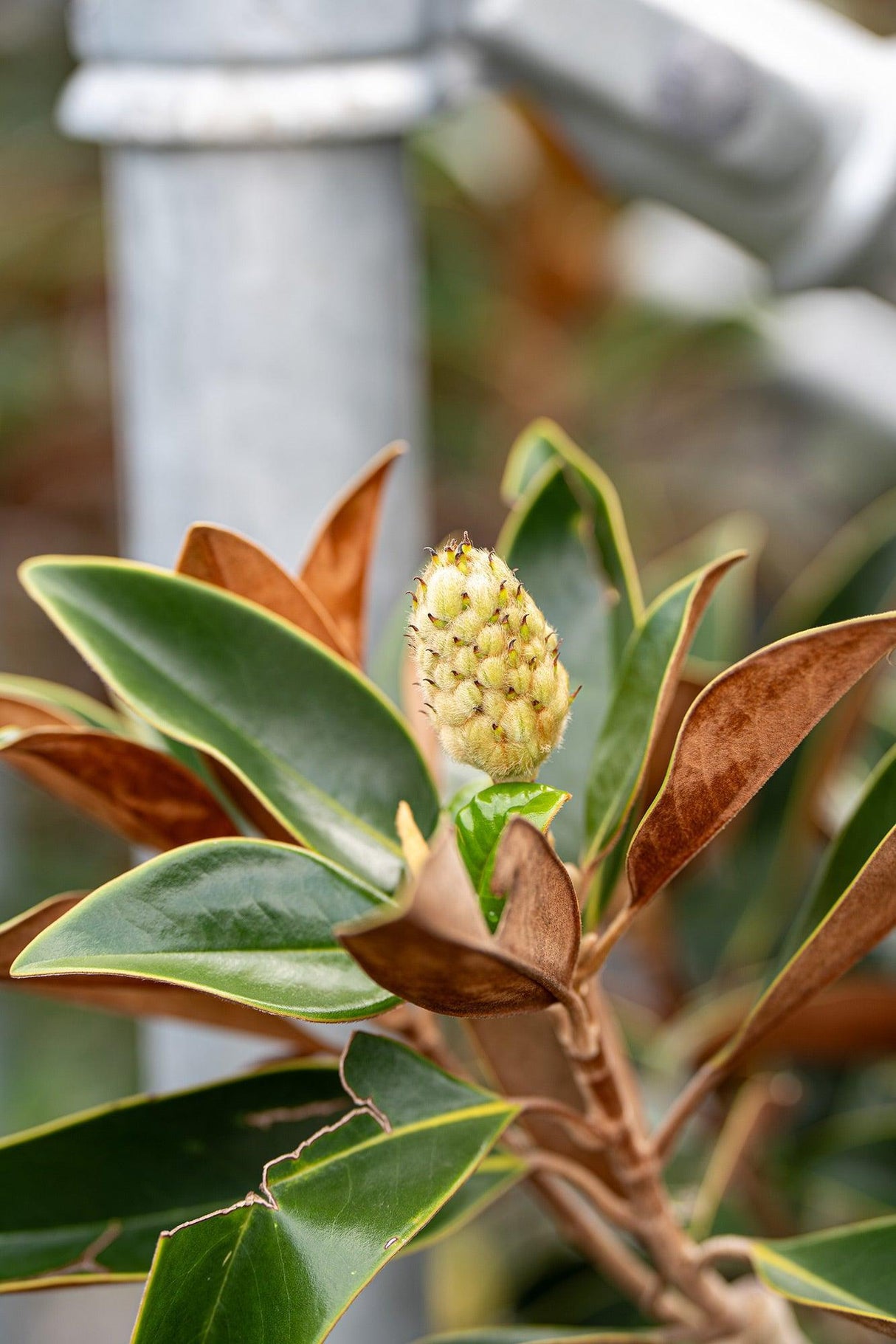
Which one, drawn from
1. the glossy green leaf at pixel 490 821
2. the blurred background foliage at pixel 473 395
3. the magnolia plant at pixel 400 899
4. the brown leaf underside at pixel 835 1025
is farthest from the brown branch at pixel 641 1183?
the blurred background foliage at pixel 473 395

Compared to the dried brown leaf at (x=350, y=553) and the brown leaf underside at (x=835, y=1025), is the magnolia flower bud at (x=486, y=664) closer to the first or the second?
the dried brown leaf at (x=350, y=553)

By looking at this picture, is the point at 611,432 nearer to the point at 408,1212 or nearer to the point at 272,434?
the point at 272,434

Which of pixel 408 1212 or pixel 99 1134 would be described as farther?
pixel 99 1134

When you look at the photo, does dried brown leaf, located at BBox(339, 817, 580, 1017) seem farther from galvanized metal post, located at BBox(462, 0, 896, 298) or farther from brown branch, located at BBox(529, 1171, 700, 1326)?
galvanized metal post, located at BBox(462, 0, 896, 298)

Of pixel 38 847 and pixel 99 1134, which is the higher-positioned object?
pixel 99 1134

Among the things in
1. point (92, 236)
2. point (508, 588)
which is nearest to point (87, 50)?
point (508, 588)

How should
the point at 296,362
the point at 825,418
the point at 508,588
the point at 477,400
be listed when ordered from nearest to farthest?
the point at 508,588, the point at 296,362, the point at 825,418, the point at 477,400

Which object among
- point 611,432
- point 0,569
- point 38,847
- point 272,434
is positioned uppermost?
point 272,434

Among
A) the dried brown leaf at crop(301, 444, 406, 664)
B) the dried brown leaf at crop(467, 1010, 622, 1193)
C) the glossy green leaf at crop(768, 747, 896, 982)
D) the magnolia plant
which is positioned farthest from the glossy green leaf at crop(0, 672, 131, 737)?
the glossy green leaf at crop(768, 747, 896, 982)
